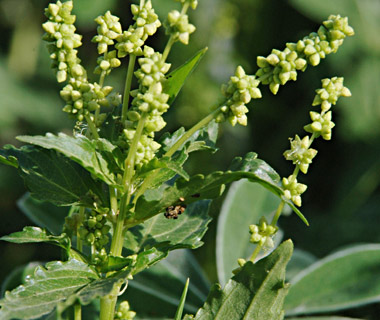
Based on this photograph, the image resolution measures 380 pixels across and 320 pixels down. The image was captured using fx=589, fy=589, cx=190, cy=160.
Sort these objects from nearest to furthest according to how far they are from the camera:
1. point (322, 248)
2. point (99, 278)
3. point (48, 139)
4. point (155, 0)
Answer: 1. point (48, 139)
2. point (99, 278)
3. point (322, 248)
4. point (155, 0)

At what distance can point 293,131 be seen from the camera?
8.62ft

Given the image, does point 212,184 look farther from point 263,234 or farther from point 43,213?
point 43,213

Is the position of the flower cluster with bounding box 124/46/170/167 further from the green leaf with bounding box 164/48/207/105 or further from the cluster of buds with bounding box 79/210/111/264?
the cluster of buds with bounding box 79/210/111/264

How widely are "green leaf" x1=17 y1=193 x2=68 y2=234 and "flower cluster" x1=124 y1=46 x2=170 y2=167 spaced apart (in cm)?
66

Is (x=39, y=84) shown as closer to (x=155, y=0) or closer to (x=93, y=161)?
(x=155, y=0)

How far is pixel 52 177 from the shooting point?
930mm

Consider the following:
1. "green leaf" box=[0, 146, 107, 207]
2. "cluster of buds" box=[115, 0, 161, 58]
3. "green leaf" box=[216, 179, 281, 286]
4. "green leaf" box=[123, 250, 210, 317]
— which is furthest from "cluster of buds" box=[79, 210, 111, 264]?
"green leaf" box=[216, 179, 281, 286]

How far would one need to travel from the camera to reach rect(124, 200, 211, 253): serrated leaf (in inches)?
41.7

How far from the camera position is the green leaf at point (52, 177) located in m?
0.92

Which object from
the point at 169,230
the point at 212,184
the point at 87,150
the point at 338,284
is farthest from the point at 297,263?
the point at 87,150

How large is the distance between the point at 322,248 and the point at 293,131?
2.07 ft

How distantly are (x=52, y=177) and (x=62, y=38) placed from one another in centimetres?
22

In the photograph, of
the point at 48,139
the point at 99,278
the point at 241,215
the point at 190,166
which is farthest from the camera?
the point at 190,166

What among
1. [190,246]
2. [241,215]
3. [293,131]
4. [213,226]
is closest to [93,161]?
[190,246]
